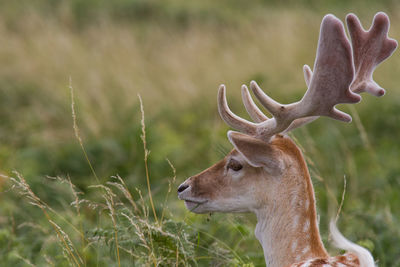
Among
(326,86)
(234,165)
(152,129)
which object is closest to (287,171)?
(234,165)

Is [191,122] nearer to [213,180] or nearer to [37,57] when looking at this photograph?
[37,57]

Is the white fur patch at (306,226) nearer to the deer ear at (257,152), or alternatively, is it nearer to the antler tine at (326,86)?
the deer ear at (257,152)

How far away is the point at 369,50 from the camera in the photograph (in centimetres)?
305

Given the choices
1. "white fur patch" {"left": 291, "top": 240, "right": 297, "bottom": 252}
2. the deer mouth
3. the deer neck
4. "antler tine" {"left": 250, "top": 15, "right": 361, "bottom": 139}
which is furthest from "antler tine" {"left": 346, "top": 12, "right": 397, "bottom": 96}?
the deer mouth

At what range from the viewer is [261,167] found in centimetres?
296

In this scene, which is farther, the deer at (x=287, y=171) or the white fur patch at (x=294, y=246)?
the white fur patch at (x=294, y=246)

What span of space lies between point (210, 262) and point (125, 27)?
29.4 ft

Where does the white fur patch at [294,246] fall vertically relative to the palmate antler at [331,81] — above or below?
below

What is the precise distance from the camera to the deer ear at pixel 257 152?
2836mm

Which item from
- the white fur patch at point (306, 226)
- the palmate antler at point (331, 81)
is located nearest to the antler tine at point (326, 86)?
the palmate antler at point (331, 81)

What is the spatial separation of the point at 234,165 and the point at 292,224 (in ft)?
1.31

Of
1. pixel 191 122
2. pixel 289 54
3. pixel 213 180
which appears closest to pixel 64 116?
pixel 191 122

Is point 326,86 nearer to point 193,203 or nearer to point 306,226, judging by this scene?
point 306,226

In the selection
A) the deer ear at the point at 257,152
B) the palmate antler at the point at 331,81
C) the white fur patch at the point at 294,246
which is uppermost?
the palmate antler at the point at 331,81
